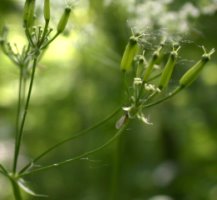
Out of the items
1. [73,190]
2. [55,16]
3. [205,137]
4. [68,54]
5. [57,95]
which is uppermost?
[55,16]

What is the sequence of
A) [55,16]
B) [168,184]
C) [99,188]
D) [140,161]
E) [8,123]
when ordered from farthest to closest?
[8,123] < [140,161] < [99,188] < [168,184] < [55,16]

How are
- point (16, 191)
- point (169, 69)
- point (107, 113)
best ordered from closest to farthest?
point (169, 69)
point (16, 191)
point (107, 113)

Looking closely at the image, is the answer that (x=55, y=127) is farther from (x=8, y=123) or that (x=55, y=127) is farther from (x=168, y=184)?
(x=168, y=184)

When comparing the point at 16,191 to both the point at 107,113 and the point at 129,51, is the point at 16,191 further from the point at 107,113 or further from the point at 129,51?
the point at 107,113

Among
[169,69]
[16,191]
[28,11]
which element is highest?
[28,11]

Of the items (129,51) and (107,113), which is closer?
(129,51)

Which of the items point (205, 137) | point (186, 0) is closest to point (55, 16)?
point (186, 0)

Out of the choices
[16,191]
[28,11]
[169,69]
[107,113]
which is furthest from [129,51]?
[107,113]

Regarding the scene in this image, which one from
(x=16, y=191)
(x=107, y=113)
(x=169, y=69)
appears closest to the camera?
(x=169, y=69)

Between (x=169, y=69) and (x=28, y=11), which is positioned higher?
(x=28, y=11)
